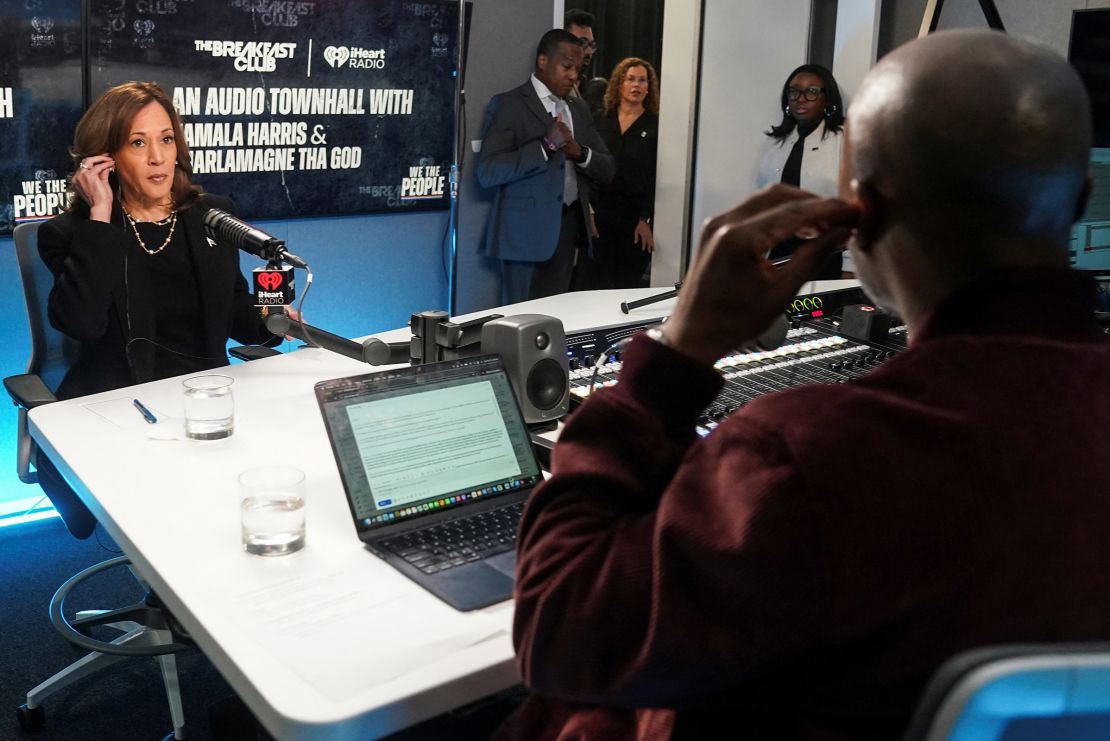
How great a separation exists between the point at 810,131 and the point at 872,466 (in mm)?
4666

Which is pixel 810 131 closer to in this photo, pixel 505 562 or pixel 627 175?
pixel 627 175

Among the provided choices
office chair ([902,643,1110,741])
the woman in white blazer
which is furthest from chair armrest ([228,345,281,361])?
the woman in white blazer

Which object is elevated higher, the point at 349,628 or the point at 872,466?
the point at 872,466

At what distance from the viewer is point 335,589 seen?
1333 mm

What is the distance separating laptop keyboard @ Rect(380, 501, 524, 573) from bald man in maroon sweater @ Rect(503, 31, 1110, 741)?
18.2 inches

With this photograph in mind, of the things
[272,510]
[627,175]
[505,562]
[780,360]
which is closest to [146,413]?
[272,510]

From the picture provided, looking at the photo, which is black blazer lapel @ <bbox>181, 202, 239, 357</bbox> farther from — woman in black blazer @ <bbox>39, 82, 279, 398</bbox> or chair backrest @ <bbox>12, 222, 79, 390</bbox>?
chair backrest @ <bbox>12, 222, 79, 390</bbox>

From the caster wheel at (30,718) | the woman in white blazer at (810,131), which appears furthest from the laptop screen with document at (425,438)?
the woman in white blazer at (810,131)

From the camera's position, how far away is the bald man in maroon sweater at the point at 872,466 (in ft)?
2.56

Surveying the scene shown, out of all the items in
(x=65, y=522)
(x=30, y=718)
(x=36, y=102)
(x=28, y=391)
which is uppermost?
(x=36, y=102)

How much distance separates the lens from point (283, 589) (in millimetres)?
1335

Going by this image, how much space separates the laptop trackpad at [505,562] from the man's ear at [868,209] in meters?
0.65

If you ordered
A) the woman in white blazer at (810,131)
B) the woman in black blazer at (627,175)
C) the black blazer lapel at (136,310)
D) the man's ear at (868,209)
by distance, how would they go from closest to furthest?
the man's ear at (868,209), the black blazer lapel at (136,310), the woman in white blazer at (810,131), the woman in black blazer at (627,175)

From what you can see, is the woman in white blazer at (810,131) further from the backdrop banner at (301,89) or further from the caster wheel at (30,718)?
the caster wheel at (30,718)
